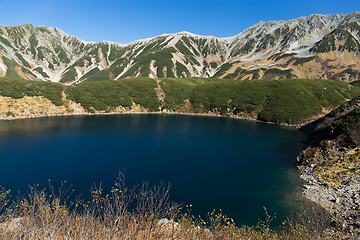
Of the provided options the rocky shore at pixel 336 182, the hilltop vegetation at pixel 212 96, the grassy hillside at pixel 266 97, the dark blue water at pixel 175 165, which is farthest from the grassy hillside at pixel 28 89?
the rocky shore at pixel 336 182

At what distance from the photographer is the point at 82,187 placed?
2555 centimetres

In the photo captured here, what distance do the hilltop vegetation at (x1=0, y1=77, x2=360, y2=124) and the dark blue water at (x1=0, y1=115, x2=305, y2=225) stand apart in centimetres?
3790

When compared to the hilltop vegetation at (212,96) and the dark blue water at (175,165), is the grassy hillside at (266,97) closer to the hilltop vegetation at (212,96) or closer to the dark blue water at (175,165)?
the hilltop vegetation at (212,96)

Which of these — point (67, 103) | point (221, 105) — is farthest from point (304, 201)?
point (67, 103)

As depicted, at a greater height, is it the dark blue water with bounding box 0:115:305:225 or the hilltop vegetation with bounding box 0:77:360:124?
the hilltop vegetation with bounding box 0:77:360:124

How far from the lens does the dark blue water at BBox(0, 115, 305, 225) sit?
80.2 feet

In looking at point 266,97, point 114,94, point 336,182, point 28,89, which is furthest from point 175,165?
point 28,89

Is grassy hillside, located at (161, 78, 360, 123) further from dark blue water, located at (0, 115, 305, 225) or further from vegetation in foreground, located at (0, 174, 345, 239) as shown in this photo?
vegetation in foreground, located at (0, 174, 345, 239)

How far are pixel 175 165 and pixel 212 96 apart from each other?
276 feet

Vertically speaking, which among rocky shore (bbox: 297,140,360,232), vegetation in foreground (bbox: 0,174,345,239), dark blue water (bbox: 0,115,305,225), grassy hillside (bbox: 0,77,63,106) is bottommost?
dark blue water (bbox: 0,115,305,225)

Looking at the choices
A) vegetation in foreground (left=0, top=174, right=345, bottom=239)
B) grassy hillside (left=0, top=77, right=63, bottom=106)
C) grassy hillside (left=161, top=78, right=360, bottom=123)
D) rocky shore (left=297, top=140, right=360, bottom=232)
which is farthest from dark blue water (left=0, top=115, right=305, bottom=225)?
grassy hillside (left=161, top=78, right=360, bottom=123)

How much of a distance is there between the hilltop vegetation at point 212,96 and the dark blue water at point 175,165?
3790 centimetres

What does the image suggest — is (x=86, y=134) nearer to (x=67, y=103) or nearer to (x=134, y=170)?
(x=134, y=170)

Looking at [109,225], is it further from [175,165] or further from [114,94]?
[114,94]
